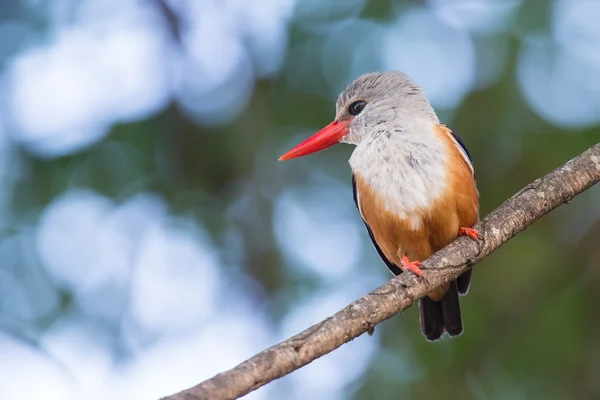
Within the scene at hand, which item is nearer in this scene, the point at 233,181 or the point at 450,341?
the point at 450,341

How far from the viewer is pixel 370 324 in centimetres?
272

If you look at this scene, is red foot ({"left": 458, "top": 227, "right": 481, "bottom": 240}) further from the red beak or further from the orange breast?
the red beak

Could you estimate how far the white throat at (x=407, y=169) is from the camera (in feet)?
12.7

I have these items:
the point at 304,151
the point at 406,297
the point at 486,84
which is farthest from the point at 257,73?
the point at 406,297

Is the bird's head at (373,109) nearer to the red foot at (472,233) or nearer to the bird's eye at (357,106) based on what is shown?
the bird's eye at (357,106)

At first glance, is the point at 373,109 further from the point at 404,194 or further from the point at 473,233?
the point at 473,233

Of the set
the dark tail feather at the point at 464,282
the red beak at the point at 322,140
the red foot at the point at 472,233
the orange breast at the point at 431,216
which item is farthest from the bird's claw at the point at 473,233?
the red beak at the point at 322,140

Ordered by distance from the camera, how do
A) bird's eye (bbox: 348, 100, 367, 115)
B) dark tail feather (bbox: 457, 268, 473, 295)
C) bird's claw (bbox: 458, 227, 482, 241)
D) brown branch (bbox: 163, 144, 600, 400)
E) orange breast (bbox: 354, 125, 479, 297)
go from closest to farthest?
brown branch (bbox: 163, 144, 600, 400)
bird's claw (bbox: 458, 227, 482, 241)
orange breast (bbox: 354, 125, 479, 297)
dark tail feather (bbox: 457, 268, 473, 295)
bird's eye (bbox: 348, 100, 367, 115)

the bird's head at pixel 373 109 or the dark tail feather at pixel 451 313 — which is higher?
the bird's head at pixel 373 109

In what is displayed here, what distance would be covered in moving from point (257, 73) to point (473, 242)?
9.63ft

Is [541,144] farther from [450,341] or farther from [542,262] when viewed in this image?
[450,341]

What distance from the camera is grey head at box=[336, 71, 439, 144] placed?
4344 mm

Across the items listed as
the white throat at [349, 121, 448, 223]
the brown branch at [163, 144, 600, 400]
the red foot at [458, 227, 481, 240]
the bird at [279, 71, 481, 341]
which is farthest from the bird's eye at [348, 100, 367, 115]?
the brown branch at [163, 144, 600, 400]

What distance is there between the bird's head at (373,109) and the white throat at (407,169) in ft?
0.60
